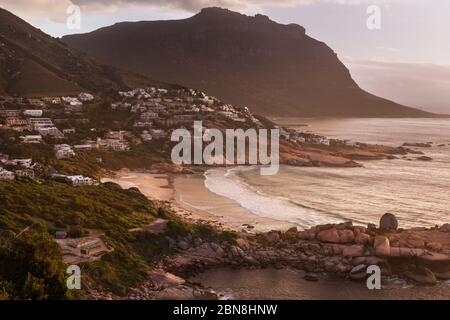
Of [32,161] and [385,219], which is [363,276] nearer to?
[385,219]

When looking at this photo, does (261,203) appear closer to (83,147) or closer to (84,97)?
(83,147)

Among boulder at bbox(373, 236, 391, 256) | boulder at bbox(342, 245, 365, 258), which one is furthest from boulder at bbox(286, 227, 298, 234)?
boulder at bbox(373, 236, 391, 256)

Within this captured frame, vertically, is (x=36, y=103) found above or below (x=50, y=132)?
above

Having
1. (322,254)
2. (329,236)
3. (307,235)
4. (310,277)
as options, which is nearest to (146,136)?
(307,235)

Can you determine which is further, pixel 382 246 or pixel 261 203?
pixel 261 203

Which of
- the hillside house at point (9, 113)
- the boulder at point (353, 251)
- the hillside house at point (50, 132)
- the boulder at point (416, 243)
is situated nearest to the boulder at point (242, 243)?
the boulder at point (353, 251)

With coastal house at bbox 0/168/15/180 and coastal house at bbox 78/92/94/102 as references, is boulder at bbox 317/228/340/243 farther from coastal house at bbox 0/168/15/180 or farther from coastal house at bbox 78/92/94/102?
coastal house at bbox 78/92/94/102
